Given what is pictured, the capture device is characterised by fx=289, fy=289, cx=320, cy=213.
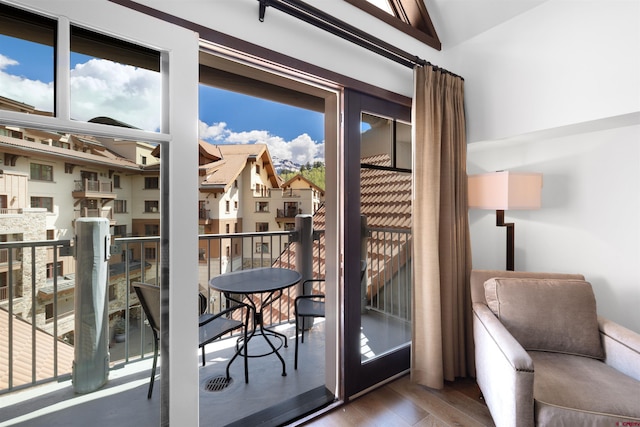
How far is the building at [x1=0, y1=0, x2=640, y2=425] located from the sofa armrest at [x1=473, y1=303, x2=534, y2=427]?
2.68 feet

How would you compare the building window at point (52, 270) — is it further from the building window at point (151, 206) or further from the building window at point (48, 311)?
the building window at point (151, 206)

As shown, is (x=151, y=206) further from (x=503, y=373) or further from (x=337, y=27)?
(x=503, y=373)

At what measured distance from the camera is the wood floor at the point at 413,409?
1.73 metres

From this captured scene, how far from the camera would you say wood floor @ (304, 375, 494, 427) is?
68.0 inches

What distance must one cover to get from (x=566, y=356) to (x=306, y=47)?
7.62 ft

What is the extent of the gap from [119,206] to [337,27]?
1.51 metres

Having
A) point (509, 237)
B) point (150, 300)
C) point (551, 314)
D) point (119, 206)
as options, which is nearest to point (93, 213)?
point (119, 206)

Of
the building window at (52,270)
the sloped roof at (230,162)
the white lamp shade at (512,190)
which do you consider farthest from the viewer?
the sloped roof at (230,162)

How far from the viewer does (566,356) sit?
165 centimetres

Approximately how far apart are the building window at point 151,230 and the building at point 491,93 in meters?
0.08

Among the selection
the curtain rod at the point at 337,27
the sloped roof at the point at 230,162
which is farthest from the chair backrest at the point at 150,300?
the curtain rod at the point at 337,27

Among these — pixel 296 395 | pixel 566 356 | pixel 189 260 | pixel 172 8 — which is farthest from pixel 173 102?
pixel 566 356

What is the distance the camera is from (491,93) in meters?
2.21

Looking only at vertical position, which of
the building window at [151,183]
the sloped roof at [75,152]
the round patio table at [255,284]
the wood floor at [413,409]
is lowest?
the wood floor at [413,409]
